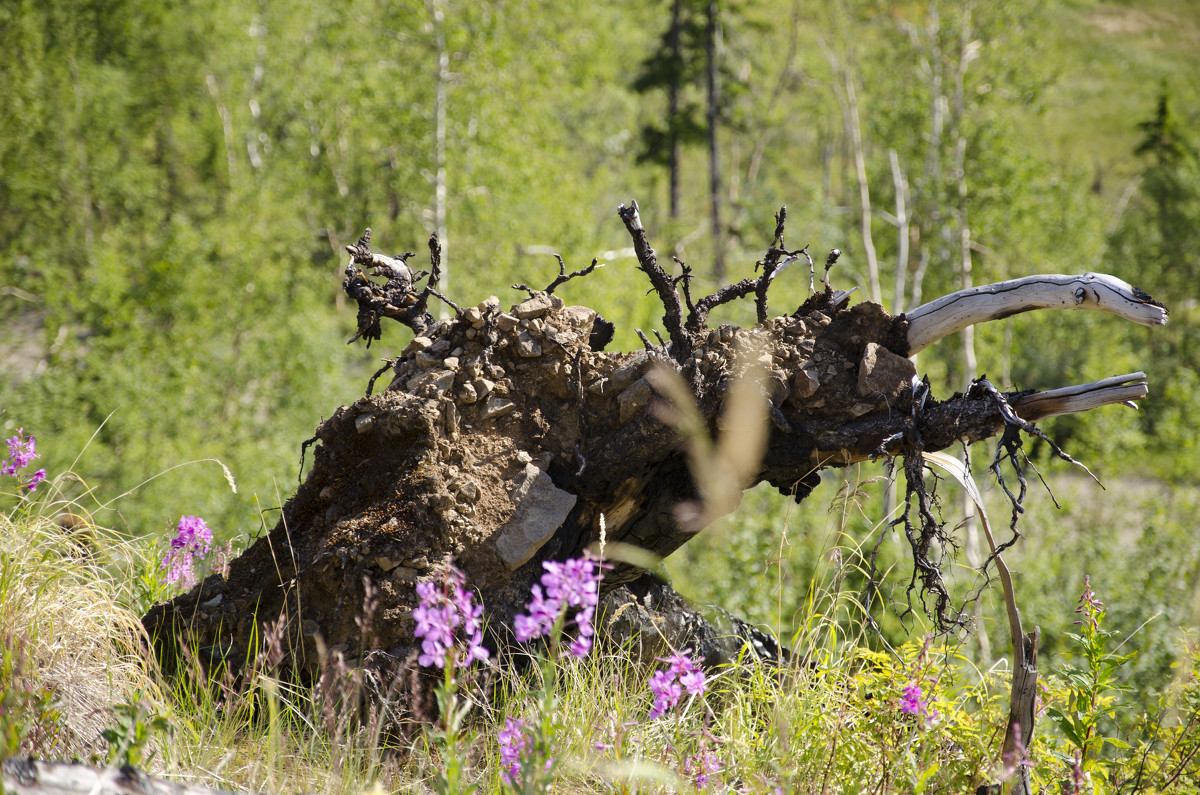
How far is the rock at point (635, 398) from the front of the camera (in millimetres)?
2947

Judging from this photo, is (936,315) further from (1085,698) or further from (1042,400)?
(1085,698)

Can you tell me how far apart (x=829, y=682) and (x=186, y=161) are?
22.6m

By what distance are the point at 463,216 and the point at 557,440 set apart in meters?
12.5

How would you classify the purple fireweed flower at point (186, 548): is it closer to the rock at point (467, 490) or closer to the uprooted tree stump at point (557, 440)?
the uprooted tree stump at point (557, 440)

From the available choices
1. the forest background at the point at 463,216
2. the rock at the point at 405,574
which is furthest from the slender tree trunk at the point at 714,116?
the rock at the point at 405,574

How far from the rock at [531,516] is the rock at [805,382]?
984 mm

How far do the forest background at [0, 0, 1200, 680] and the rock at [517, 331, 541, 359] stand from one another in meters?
5.72

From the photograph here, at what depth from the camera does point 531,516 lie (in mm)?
2949

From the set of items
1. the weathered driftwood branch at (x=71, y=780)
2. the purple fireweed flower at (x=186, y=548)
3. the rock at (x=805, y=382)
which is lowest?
the purple fireweed flower at (x=186, y=548)

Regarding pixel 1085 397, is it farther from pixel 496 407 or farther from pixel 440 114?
pixel 440 114

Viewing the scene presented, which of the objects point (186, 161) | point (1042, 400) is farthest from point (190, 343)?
point (1042, 400)

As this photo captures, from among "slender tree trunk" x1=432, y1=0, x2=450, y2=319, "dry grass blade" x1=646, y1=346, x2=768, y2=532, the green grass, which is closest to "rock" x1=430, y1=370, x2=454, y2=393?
"dry grass blade" x1=646, y1=346, x2=768, y2=532

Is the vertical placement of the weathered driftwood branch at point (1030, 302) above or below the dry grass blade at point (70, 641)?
above

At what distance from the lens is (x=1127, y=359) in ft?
55.3
